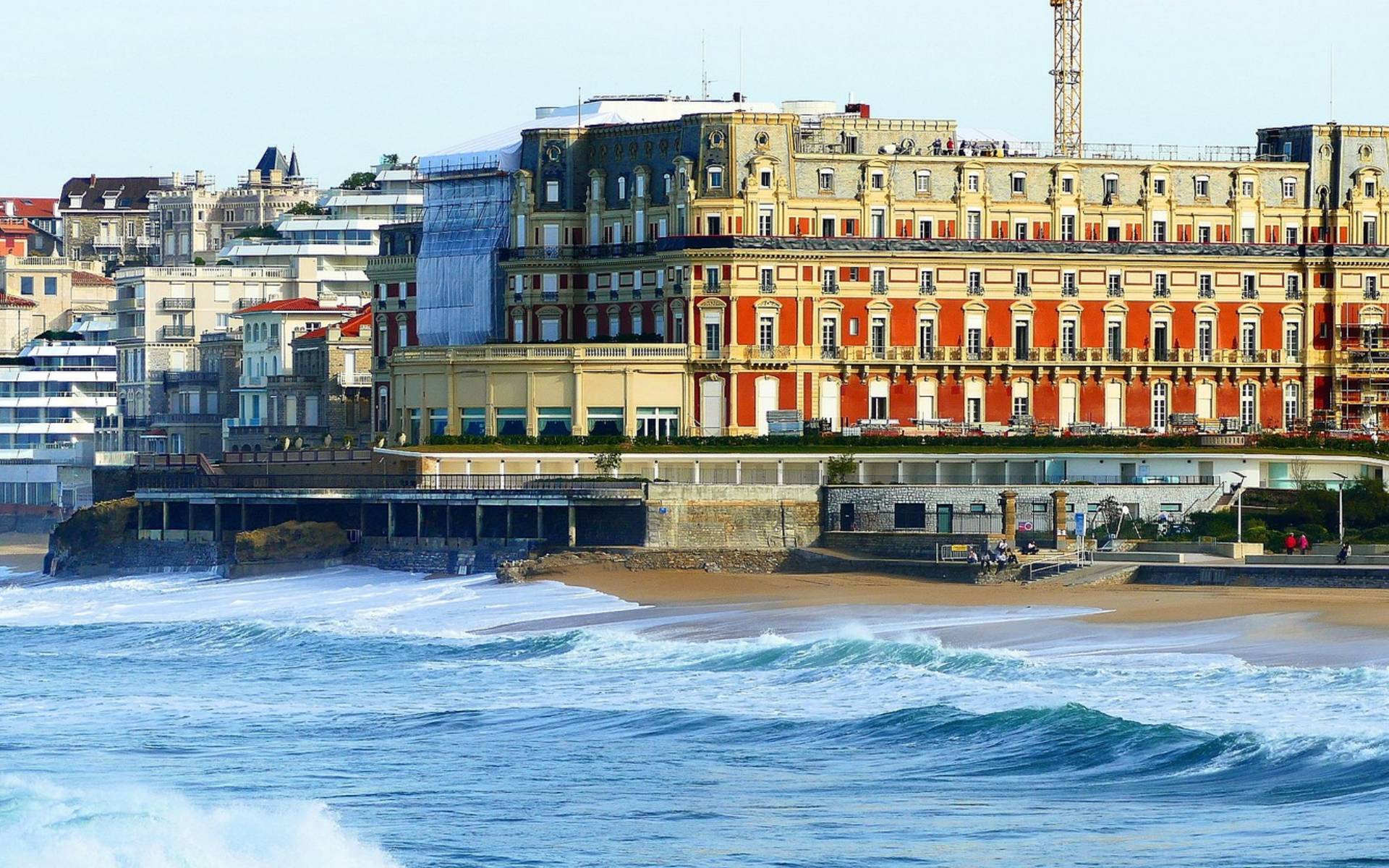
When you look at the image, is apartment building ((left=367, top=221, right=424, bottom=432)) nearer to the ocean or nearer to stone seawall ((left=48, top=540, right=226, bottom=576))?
stone seawall ((left=48, top=540, right=226, bottom=576))

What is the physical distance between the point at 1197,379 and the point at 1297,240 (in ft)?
29.4

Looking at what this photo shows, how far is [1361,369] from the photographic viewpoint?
13800 centimetres

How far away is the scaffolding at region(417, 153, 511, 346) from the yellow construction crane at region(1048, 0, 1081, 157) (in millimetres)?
31340

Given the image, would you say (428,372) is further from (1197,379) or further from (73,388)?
(73,388)

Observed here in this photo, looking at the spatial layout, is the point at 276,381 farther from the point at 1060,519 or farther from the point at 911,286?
the point at 1060,519

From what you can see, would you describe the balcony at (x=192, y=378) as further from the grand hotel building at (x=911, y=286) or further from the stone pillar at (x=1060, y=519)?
the stone pillar at (x=1060, y=519)

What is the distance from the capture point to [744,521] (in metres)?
113

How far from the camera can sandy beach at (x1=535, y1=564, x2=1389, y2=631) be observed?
283 feet

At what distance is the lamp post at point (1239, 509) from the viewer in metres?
107

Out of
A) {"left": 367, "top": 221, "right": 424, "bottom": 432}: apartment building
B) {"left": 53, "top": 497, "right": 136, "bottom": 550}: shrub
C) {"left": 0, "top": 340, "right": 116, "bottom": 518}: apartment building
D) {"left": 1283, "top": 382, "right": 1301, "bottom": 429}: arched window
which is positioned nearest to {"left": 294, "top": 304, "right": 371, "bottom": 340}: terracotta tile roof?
{"left": 367, "top": 221, "right": 424, "bottom": 432}: apartment building

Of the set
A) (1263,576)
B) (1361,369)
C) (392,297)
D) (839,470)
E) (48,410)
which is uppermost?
(392,297)

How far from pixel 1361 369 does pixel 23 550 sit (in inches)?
2946

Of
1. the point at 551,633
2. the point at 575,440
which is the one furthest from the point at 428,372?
the point at 551,633

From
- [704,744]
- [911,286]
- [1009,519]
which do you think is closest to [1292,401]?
[911,286]
